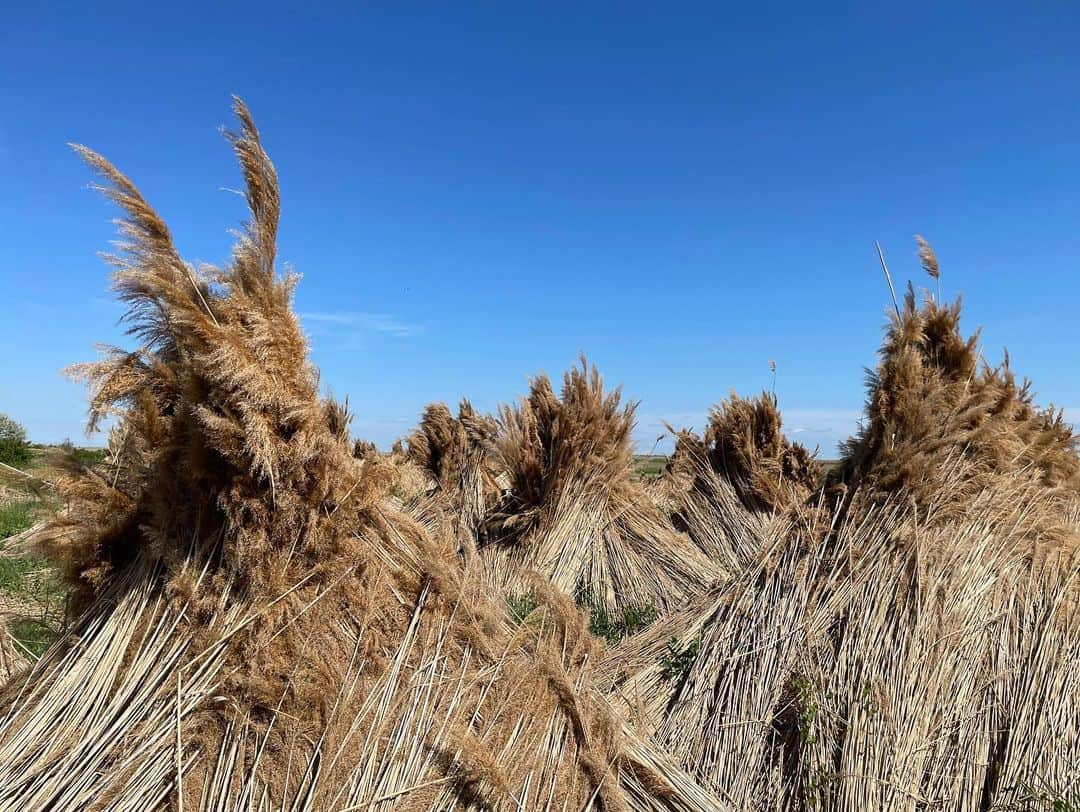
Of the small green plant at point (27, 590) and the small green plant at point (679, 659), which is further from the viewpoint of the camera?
the small green plant at point (27, 590)

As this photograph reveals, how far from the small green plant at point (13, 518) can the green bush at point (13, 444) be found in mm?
5271

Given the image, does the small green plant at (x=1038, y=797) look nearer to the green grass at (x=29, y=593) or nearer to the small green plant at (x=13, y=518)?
the green grass at (x=29, y=593)

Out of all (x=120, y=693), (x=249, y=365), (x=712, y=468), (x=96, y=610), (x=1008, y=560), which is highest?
(x=712, y=468)

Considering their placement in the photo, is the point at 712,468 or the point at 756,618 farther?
the point at 712,468

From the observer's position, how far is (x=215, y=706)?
209 cm

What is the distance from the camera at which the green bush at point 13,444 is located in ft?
62.2

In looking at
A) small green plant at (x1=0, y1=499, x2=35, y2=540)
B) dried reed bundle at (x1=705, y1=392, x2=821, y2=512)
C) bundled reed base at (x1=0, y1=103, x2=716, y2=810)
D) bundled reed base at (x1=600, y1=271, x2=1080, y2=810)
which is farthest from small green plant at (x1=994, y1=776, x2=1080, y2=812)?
small green plant at (x1=0, y1=499, x2=35, y2=540)

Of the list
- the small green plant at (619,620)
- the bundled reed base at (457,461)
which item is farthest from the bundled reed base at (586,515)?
the bundled reed base at (457,461)

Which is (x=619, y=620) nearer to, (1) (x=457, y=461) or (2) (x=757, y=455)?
(2) (x=757, y=455)

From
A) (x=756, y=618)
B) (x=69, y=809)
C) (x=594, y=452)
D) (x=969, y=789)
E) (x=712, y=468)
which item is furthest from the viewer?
(x=712, y=468)

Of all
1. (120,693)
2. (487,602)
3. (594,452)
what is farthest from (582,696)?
(594,452)

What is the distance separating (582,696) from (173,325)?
1.95 meters

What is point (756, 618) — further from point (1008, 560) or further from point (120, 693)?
point (120, 693)

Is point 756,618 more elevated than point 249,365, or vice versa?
point 249,365
